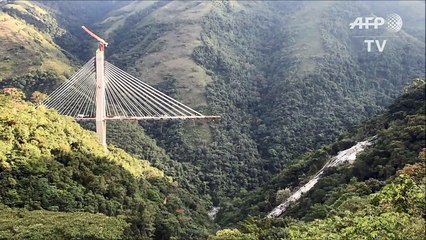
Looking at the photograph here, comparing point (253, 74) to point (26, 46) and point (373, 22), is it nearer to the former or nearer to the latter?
point (373, 22)

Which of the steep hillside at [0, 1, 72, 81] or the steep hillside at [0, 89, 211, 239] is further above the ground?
the steep hillside at [0, 1, 72, 81]

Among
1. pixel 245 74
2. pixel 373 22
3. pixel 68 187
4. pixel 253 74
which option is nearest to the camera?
pixel 68 187

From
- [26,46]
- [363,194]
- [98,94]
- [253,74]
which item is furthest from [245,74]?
[363,194]

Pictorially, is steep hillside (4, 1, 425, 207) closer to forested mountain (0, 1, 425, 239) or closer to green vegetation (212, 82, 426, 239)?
forested mountain (0, 1, 425, 239)

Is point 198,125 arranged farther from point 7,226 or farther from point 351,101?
point 7,226

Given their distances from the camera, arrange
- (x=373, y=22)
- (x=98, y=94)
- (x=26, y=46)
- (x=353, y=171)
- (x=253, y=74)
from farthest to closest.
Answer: (x=373, y=22) → (x=253, y=74) → (x=26, y=46) → (x=98, y=94) → (x=353, y=171)

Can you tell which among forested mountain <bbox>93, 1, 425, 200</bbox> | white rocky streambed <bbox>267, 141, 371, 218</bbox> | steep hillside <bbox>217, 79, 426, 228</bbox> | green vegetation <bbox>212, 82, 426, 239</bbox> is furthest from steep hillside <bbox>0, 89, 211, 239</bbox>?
forested mountain <bbox>93, 1, 425, 200</bbox>

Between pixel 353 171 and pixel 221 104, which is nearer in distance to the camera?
pixel 353 171
